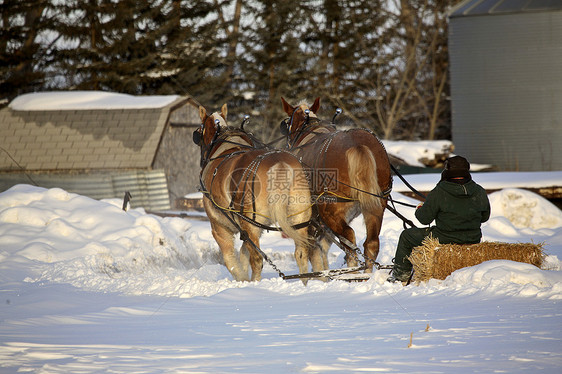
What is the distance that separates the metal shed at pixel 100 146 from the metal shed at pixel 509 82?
11116 millimetres

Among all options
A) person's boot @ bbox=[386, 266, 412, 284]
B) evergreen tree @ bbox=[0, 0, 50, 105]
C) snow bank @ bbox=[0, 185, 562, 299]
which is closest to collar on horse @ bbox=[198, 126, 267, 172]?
snow bank @ bbox=[0, 185, 562, 299]

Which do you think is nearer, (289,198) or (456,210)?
(456,210)

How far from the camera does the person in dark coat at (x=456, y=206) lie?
7086mm

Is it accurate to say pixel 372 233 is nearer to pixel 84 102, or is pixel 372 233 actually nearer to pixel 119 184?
pixel 119 184

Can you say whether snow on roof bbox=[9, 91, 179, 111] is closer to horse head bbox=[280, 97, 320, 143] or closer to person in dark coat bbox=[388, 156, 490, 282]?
horse head bbox=[280, 97, 320, 143]

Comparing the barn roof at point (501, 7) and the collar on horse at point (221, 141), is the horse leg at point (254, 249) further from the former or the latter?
the barn roof at point (501, 7)

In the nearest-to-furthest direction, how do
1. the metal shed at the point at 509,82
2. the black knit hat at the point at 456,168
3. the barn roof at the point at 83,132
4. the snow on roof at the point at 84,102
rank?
the black knit hat at the point at 456,168, the barn roof at the point at 83,132, the snow on roof at the point at 84,102, the metal shed at the point at 509,82

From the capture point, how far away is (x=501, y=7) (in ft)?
82.3

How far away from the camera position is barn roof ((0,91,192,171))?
1830cm

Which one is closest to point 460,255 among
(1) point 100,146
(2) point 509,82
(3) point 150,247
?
A: (3) point 150,247

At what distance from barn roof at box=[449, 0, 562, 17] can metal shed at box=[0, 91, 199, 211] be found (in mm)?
11667

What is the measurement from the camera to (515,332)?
5141 mm

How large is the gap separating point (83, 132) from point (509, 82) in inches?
572

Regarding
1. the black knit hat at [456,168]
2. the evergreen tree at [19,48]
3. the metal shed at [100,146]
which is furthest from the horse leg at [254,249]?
the evergreen tree at [19,48]
